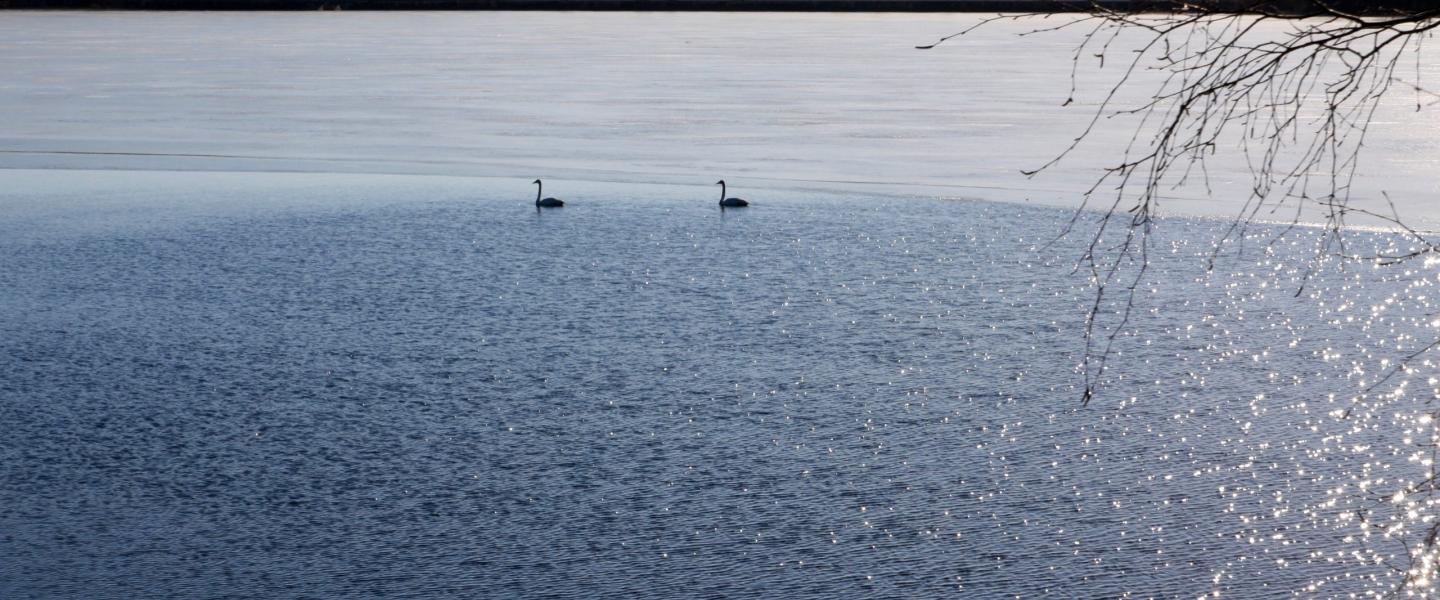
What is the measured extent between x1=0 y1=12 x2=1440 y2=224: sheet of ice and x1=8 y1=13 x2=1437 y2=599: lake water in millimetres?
740

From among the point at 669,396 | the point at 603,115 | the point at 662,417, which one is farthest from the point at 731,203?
the point at 603,115

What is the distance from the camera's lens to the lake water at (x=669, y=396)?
17.8 ft

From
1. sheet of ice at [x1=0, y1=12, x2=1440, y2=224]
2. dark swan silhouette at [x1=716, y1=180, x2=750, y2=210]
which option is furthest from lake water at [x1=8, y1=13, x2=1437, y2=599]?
sheet of ice at [x1=0, y1=12, x2=1440, y2=224]

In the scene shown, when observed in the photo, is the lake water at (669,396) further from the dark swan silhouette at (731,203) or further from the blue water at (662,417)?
the dark swan silhouette at (731,203)

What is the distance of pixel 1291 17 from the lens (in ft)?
10.5

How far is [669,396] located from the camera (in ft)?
24.2

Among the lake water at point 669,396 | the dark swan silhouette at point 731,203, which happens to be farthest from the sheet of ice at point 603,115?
the dark swan silhouette at point 731,203

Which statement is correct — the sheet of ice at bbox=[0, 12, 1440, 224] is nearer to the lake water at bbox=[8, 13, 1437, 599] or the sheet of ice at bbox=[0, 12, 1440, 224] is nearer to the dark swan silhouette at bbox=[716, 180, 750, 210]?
the lake water at bbox=[8, 13, 1437, 599]

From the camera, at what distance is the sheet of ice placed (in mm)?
15000

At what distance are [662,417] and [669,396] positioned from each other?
35cm

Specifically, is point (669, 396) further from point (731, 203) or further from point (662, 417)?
point (731, 203)

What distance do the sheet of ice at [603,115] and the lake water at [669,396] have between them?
740 millimetres

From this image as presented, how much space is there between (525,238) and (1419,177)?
7.72 meters

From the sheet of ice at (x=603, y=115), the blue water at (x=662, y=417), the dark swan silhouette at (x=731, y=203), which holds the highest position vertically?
the sheet of ice at (x=603, y=115)
